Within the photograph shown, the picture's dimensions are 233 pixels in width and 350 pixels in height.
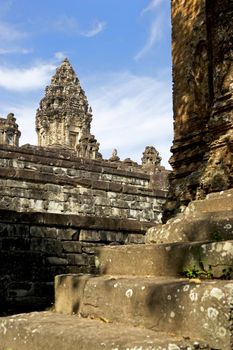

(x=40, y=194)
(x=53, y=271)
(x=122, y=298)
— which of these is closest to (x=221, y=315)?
(x=122, y=298)

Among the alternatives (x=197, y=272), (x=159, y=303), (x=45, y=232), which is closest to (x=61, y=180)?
(x=45, y=232)

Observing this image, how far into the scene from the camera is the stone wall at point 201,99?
5766 mm

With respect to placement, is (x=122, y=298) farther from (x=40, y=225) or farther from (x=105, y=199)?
(x=105, y=199)

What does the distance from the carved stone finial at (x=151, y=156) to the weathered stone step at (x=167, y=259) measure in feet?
97.4

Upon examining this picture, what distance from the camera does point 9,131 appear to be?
126ft

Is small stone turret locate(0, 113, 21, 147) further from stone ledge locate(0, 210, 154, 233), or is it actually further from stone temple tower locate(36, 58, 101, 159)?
stone ledge locate(0, 210, 154, 233)

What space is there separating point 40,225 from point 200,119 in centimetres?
326

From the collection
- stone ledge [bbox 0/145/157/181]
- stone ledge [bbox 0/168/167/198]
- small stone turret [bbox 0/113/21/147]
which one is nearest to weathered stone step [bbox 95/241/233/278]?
stone ledge [bbox 0/168/167/198]

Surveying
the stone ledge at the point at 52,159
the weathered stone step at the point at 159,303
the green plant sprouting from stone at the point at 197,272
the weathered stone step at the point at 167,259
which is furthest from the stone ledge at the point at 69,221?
the stone ledge at the point at 52,159

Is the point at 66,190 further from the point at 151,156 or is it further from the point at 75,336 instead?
the point at 151,156

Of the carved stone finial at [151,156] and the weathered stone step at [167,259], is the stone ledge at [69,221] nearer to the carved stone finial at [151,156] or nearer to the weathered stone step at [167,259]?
the weathered stone step at [167,259]

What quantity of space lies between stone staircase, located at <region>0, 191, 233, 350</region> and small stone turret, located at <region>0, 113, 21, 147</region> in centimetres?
3417

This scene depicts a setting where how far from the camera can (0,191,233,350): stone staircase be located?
2900 mm

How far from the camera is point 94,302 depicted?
152 inches
